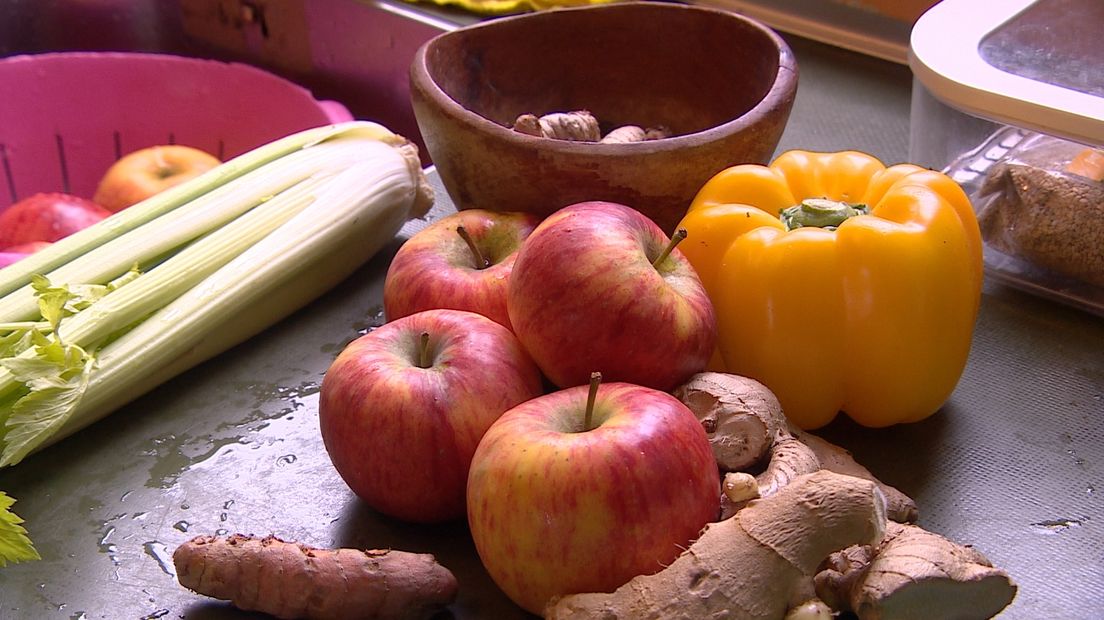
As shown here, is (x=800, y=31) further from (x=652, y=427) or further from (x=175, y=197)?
(x=652, y=427)

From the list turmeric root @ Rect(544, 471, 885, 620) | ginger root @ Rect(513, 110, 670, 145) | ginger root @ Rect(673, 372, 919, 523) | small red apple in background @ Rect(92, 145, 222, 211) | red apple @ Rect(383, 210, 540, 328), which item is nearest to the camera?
turmeric root @ Rect(544, 471, 885, 620)

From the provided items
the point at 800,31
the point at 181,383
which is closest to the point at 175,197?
the point at 181,383

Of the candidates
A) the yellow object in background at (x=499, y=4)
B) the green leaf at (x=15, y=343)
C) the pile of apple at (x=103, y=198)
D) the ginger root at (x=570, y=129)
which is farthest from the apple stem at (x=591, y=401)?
the yellow object in background at (x=499, y=4)

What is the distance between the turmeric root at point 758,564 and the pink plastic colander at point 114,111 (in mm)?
932

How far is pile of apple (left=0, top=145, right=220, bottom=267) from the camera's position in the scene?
1.20m

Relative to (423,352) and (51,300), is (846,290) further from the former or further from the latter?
(51,300)

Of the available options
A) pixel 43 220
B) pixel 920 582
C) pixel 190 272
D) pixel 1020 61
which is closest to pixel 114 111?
pixel 43 220

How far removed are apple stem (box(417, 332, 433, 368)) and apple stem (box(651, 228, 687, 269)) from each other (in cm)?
17

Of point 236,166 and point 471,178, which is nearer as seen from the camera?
point 471,178

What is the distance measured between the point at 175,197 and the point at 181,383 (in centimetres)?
19

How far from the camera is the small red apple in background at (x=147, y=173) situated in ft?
4.33

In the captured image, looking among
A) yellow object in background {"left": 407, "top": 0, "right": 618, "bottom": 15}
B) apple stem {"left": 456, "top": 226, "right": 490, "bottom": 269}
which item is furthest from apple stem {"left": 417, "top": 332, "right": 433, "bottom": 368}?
yellow object in background {"left": 407, "top": 0, "right": 618, "bottom": 15}

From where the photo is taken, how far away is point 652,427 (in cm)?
63

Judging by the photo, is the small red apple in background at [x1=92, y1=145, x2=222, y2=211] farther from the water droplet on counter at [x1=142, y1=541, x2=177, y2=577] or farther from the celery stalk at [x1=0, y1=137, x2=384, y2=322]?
the water droplet on counter at [x1=142, y1=541, x2=177, y2=577]
